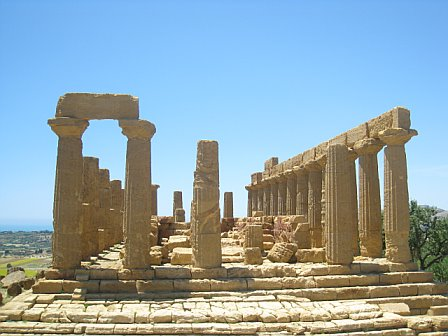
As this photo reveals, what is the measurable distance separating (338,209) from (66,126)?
423 inches

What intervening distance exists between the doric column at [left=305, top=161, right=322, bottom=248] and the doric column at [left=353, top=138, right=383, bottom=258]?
3.68 meters

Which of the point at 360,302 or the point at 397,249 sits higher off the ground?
the point at 397,249

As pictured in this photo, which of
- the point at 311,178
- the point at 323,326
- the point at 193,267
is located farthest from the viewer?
the point at 311,178

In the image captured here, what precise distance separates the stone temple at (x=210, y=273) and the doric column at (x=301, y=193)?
7.25m

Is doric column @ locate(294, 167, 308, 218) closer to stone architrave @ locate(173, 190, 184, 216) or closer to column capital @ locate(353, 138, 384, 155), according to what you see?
column capital @ locate(353, 138, 384, 155)

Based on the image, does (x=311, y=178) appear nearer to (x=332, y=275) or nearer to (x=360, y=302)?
(x=332, y=275)

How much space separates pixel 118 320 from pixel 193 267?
396 cm

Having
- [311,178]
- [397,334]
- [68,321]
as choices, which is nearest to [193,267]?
[68,321]

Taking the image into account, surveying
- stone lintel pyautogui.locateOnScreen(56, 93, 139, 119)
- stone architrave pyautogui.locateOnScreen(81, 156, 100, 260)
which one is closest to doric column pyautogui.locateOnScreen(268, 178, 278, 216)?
stone architrave pyautogui.locateOnScreen(81, 156, 100, 260)

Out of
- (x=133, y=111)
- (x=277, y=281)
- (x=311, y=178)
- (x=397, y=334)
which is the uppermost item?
(x=133, y=111)

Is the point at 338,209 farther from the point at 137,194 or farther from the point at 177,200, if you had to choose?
the point at 177,200

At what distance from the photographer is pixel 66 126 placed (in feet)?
54.1

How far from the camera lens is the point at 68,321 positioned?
1316 cm

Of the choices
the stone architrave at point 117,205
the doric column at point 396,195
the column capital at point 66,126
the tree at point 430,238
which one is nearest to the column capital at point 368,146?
the doric column at point 396,195
